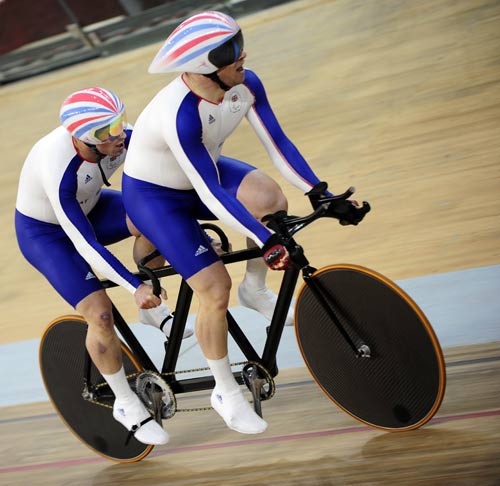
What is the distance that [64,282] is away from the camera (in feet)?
10.6

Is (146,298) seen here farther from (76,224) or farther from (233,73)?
(233,73)

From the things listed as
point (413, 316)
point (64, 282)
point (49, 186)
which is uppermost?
point (49, 186)

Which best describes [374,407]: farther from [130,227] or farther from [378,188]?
[378,188]

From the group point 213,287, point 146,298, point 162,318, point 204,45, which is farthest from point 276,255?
point 162,318

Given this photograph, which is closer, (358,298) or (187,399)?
(358,298)

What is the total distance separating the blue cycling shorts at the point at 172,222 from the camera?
2.90 m

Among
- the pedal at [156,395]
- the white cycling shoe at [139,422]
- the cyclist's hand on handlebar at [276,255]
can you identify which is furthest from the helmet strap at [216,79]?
the white cycling shoe at [139,422]

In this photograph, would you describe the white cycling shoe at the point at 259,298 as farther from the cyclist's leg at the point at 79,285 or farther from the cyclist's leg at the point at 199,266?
the cyclist's leg at the point at 79,285

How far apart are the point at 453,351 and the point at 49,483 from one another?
1762 mm

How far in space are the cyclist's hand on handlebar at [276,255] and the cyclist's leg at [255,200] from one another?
1.20ft

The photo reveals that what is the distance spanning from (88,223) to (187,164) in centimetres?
59

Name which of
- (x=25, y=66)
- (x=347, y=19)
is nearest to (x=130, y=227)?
(x=347, y=19)

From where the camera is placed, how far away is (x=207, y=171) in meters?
2.71

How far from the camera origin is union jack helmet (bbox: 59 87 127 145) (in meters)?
2.96
